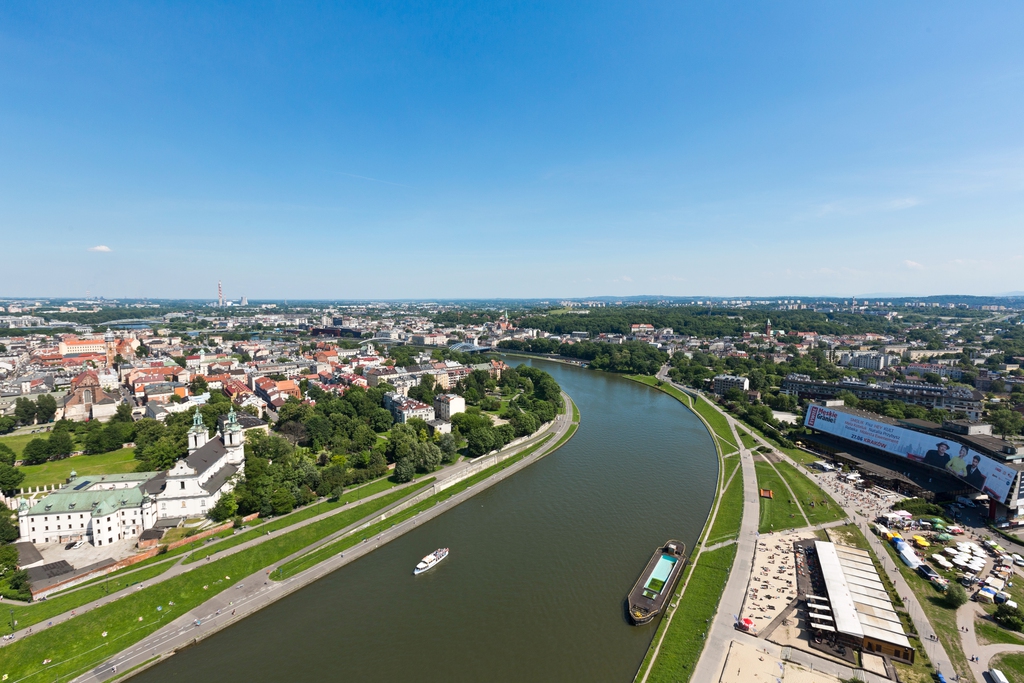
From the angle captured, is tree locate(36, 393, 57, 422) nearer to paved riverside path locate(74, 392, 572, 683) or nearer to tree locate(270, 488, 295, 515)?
tree locate(270, 488, 295, 515)

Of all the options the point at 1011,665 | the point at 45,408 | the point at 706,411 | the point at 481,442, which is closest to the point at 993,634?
the point at 1011,665

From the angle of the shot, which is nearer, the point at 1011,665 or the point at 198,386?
the point at 1011,665

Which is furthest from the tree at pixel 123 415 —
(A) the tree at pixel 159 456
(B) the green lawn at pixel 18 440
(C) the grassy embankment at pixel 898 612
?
(C) the grassy embankment at pixel 898 612

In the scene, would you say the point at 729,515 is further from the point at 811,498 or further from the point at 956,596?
the point at 956,596

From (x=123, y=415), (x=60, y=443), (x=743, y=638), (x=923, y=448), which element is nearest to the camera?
(x=743, y=638)

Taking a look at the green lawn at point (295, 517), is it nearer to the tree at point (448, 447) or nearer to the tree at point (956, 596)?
the tree at point (448, 447)

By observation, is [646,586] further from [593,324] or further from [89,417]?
[593,324]
